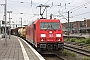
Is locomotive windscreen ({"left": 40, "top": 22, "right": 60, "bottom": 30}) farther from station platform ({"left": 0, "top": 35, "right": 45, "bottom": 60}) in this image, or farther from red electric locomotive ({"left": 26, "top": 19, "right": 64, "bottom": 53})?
station platform ({"left": 0, "top": 35, "right": 45, "bottom": 60})

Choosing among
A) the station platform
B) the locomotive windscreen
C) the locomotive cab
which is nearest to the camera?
the station platform

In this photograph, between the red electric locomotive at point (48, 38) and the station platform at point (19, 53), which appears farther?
the red electric locomotive at point (48, 38)

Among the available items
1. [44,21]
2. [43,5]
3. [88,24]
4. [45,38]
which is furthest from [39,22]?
[88,24]

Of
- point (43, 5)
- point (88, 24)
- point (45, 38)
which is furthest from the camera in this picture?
point (88, 24)

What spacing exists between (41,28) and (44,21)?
773 mm

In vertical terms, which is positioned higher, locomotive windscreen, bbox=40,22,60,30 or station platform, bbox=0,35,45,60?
locomotive windscreen, bbox=40,22,60,30

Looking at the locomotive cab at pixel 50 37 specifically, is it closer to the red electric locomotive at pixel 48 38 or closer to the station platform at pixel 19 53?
the red electric locomotive at pixel 48 38

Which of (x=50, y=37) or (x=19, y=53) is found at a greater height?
(x=50, y=37)

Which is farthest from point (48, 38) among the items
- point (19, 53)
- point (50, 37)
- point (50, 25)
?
point (19, 53)

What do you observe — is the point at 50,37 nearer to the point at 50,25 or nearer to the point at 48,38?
the point at 48,38

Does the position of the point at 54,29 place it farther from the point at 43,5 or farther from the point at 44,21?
the point at 43,5

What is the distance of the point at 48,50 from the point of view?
17516mm

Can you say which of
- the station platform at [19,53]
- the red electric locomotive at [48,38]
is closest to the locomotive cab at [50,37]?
the red electric locomotive at [48,38]

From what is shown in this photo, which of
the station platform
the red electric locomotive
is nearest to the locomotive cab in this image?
the red electric locomotive
